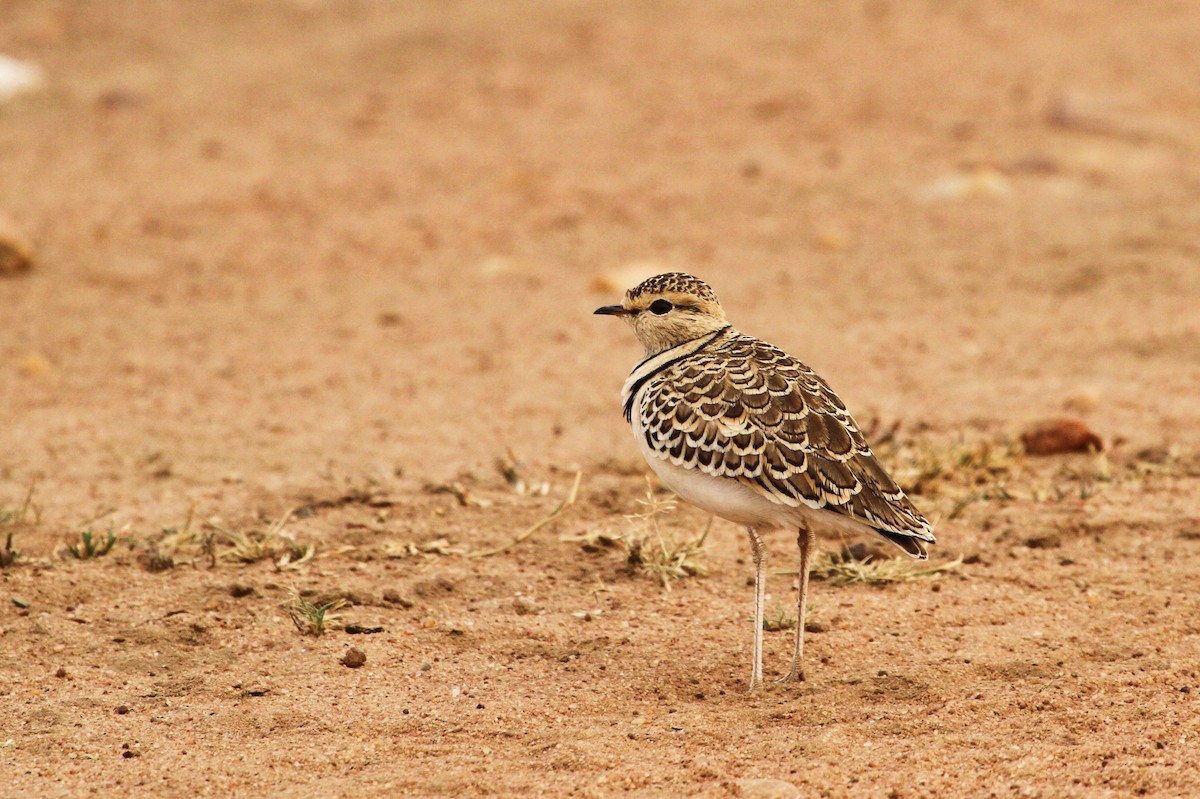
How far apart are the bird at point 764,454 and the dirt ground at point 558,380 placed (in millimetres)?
506

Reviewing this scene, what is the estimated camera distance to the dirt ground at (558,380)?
4.69 metres

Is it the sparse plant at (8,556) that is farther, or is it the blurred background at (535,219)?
the blurred background at (535,219)

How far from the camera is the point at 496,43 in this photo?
586 inches

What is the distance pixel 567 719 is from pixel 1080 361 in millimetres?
4597

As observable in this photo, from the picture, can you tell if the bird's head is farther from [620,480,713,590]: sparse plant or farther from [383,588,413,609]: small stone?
[383,588,413,609]: small stone

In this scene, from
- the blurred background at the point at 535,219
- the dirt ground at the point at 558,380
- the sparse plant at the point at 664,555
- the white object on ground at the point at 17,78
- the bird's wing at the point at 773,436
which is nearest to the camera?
the dirt ground at the point at 558,380

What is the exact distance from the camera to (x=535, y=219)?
36.6 ft

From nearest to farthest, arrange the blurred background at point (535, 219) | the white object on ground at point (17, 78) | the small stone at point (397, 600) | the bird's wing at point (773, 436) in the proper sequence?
the bird's wing at point (773, 436), the small stone at point (397, 600), the blurred background at point (535, 219), the white object on ground at point (17, 78)

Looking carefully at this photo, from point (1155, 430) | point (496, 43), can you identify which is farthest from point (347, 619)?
point (496, 43)

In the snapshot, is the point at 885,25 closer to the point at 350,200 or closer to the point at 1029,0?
the point at 1029,0

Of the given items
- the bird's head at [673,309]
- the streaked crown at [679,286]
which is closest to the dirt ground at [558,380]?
the bird's head at [673,309]

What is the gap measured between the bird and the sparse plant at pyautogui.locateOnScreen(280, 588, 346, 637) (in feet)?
4.15

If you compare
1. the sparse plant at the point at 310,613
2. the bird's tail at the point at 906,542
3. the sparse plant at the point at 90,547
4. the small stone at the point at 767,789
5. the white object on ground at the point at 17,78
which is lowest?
the small stone at the point at 767,789

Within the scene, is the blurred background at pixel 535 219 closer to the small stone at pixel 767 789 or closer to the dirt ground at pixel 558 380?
the dirt ground at pixel 558 380
